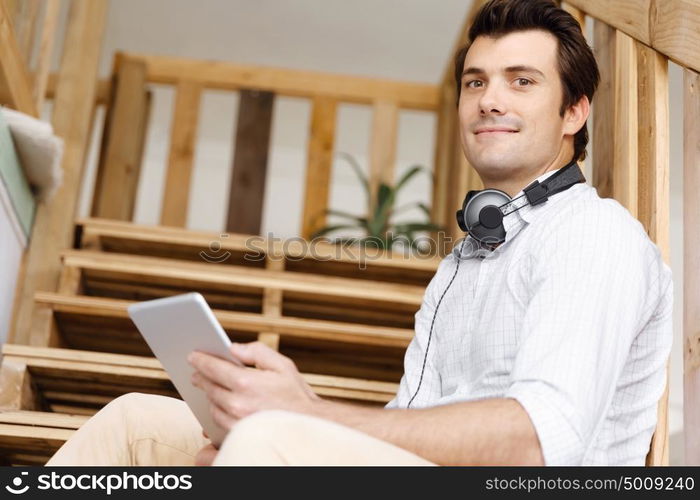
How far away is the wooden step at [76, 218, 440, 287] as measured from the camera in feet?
8.65

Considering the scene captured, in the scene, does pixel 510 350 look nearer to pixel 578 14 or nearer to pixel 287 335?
pixel 578 14

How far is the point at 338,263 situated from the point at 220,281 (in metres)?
0.39

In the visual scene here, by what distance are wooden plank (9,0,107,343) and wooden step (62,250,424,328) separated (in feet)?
0.36

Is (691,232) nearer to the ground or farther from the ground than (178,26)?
nearer to the ground

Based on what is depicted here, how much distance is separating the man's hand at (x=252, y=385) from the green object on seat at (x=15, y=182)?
4.22 ft

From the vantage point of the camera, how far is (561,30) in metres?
1.55

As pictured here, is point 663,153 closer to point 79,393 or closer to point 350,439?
point 350,439

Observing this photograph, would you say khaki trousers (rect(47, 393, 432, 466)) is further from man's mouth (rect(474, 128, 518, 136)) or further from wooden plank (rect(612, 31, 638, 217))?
wooden plank (rect(612, 31, 638, 217))

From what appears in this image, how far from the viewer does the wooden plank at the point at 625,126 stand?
1.64 m

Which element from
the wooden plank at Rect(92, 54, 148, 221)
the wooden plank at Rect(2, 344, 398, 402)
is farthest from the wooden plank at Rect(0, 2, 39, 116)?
the wooden plank at Rect(92, 54, 148, 221)

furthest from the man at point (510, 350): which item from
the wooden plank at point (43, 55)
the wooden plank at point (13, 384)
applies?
the wooden plank at point (43, 55)

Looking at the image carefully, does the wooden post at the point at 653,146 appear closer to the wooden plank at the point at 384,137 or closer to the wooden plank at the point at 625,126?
the wooden plank at the point at 625,126

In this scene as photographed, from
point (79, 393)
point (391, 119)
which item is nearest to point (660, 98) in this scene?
point (79, 393)

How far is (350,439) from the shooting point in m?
1.00
